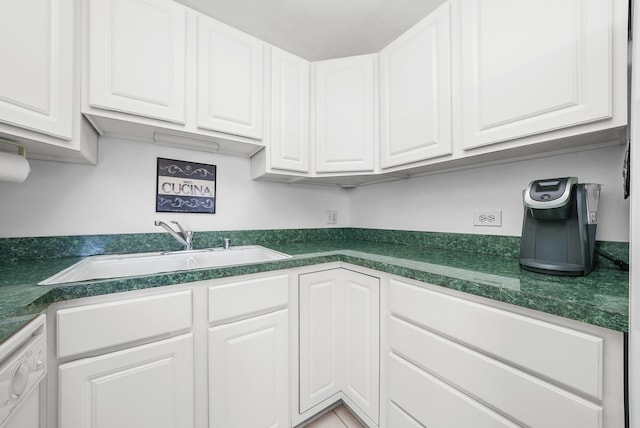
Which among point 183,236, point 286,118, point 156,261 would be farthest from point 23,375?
point 286,118

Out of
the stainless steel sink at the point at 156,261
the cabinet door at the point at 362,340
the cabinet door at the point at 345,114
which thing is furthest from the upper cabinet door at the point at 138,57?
the cabinet door at the point at 362,340

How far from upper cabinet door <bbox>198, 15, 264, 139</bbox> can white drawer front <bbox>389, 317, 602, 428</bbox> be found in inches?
53.8

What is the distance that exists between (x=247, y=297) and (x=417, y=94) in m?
1.38

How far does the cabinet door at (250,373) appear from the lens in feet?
3.40

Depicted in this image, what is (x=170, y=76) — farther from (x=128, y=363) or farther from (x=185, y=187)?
(x=128, y=363)

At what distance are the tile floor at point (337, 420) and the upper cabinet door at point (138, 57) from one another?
1.77 m

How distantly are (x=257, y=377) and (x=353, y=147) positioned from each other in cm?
140

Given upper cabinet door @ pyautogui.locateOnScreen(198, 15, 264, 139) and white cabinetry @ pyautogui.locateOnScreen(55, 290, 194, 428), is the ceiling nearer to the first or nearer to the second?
upper cabinet door @ pyautogui.locateOnScreen(198, 15, 264, 139)

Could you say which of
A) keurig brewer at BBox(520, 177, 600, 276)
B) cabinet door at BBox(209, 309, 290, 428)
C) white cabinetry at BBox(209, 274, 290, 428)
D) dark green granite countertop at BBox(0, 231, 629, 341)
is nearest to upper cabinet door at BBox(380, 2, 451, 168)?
keurig brewer at BBox(520, 177, 600, 276)

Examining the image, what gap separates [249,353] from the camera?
1.11m

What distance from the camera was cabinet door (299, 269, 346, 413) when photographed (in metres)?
1.28

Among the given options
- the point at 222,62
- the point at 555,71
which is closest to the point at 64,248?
the point at 222,62

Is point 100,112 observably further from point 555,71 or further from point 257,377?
point 555,71

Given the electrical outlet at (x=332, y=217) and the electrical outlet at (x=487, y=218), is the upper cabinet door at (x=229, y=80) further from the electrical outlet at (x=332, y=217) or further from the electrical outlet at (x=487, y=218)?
the electrical outlet at (x=487, y=218)
